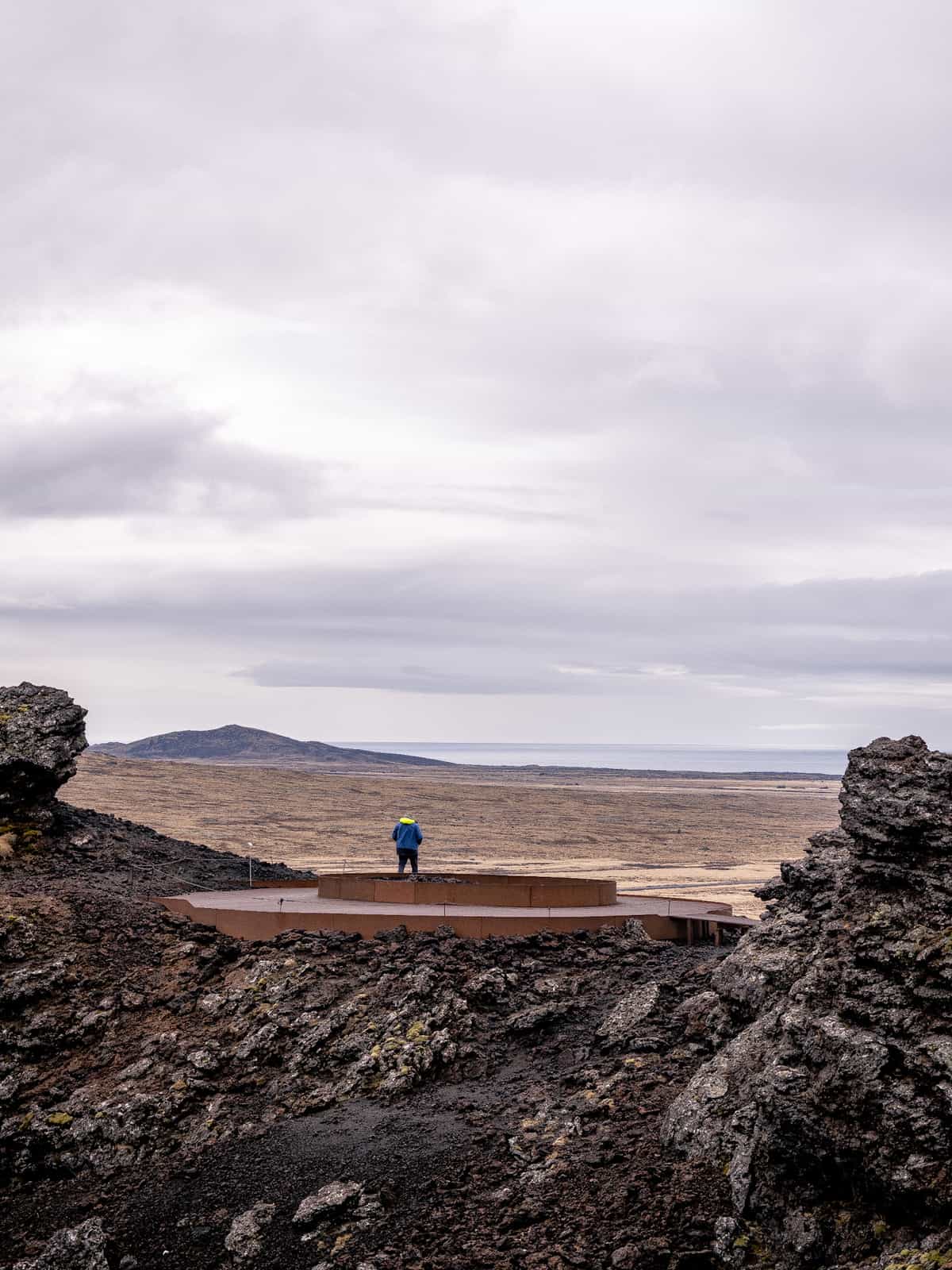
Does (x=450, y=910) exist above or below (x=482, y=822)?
above

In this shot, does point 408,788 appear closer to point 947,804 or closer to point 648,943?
point 648,943

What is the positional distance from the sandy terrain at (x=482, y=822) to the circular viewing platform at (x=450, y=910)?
12.2m

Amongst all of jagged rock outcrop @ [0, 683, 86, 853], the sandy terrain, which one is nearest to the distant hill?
the sandy terrain

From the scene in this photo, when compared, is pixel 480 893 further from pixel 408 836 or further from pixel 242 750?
pixel 242 750

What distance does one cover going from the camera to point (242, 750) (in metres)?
163

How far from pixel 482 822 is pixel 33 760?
4465 centimetres

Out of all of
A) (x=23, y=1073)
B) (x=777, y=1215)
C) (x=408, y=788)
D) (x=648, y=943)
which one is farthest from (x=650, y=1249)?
(x=408, y=788)

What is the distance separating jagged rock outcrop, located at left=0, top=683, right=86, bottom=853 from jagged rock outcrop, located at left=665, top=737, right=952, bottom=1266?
12.7 m

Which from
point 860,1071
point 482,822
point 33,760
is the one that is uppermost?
point 33,760

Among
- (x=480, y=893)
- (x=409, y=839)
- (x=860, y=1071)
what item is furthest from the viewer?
(x=409, y=839)

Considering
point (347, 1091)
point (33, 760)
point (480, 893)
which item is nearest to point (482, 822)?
point (33, 760)

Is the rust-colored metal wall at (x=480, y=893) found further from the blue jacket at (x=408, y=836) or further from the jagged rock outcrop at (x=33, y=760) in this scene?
the jagged rock outcrop at (x=33, y=760)

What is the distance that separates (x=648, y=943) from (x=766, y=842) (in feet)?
143

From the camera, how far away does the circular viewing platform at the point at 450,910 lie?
1542cm
